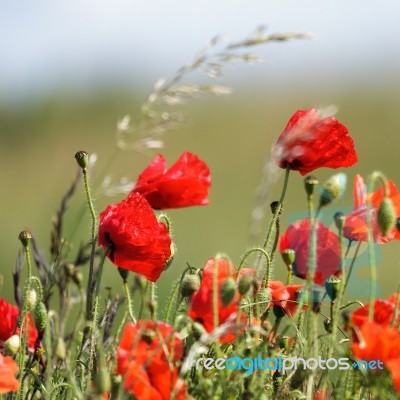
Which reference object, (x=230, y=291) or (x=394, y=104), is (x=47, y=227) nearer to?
(x=230, y=291)

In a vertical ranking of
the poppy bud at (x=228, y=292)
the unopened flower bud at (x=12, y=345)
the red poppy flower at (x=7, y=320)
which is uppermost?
the poppy bud at (x=228, y=292)

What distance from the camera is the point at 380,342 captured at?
1104 millimetres

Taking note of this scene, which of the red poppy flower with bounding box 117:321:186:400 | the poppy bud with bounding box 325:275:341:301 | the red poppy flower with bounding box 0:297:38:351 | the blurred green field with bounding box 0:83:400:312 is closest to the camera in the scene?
the red poppy flower with bounding box 117:321:186:400

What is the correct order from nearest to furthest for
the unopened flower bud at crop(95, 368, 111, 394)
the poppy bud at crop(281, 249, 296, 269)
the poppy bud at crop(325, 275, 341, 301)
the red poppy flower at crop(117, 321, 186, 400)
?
the unopened flower bud at crop(95, 368, 111, 394)
the red poppy flower at crop(117, 321, 186, 400)
the poppy bud at crop(325, 275, 341, 301)
the poppy bud at crop(281, 249, 296, 269)

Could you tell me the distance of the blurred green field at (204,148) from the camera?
22.6ft

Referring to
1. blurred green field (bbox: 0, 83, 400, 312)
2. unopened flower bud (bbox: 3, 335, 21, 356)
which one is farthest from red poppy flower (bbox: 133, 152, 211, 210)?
blurred green field (bbox: 0, 83, 400, 312)

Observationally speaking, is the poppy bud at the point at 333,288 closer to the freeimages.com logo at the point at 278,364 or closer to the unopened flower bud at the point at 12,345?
the freeimages.com logo at the point at 278,364

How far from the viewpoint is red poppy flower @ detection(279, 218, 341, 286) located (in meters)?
1.42

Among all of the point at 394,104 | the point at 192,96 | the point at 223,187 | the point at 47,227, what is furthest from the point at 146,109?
the point at 394,104

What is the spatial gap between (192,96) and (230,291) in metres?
0.61

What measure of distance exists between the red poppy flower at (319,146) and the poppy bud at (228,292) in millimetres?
298

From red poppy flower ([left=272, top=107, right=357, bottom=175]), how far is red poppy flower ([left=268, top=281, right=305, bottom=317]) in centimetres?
17

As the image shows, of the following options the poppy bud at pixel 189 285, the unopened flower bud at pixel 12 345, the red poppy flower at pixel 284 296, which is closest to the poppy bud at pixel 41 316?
the unopened flower bud at pixel 12 345

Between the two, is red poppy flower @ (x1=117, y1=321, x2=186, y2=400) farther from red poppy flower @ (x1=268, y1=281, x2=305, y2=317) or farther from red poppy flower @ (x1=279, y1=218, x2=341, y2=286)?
red poppy flower @ (x1=279, y1=218, x2=341, y2=286)
